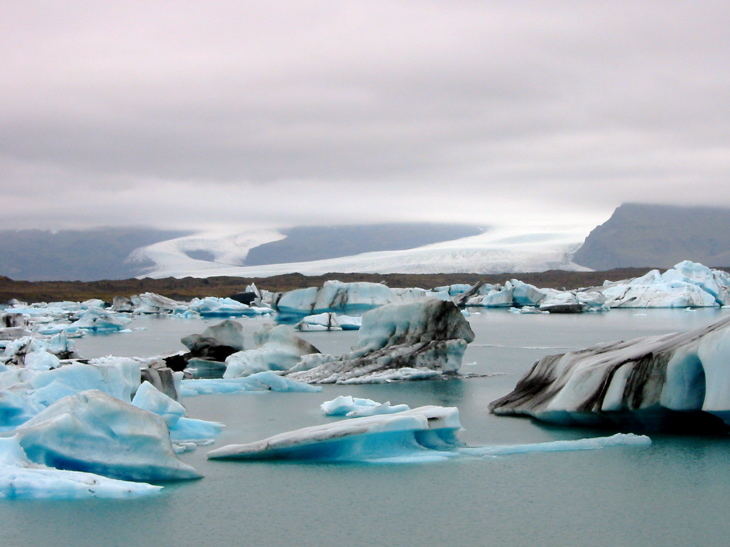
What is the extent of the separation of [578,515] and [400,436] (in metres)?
2.06

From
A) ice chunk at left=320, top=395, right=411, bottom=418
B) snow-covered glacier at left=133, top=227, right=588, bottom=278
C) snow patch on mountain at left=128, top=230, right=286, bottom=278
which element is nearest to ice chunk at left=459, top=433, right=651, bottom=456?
ice chunk at left=320, top=395, right=411, bottom=418

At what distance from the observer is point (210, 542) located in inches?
258

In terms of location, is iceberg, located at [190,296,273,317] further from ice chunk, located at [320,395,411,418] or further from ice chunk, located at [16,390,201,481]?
ice chunk, located at [16,390,201,481]

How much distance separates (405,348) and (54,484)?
933 cm

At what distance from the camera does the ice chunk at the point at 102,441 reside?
7.71 metres

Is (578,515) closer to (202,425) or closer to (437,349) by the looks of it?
(202,425)

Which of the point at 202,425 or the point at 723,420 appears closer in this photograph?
the point at 723,420

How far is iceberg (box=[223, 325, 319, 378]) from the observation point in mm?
16144

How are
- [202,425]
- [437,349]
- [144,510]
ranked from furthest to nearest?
1. [437,349]
2. [202,425]
3. [144,510]

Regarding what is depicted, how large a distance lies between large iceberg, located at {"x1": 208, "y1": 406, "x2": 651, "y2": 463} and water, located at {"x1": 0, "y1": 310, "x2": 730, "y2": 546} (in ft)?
0.49

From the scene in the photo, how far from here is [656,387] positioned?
9719mm

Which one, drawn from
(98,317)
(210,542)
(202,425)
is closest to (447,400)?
(202,425)

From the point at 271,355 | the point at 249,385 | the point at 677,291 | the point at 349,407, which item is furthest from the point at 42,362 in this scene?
the point at 677,291

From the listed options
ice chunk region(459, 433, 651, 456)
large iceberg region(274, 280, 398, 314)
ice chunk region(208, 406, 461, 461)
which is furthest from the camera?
large iceberg region(274, 280, 398, 314)
